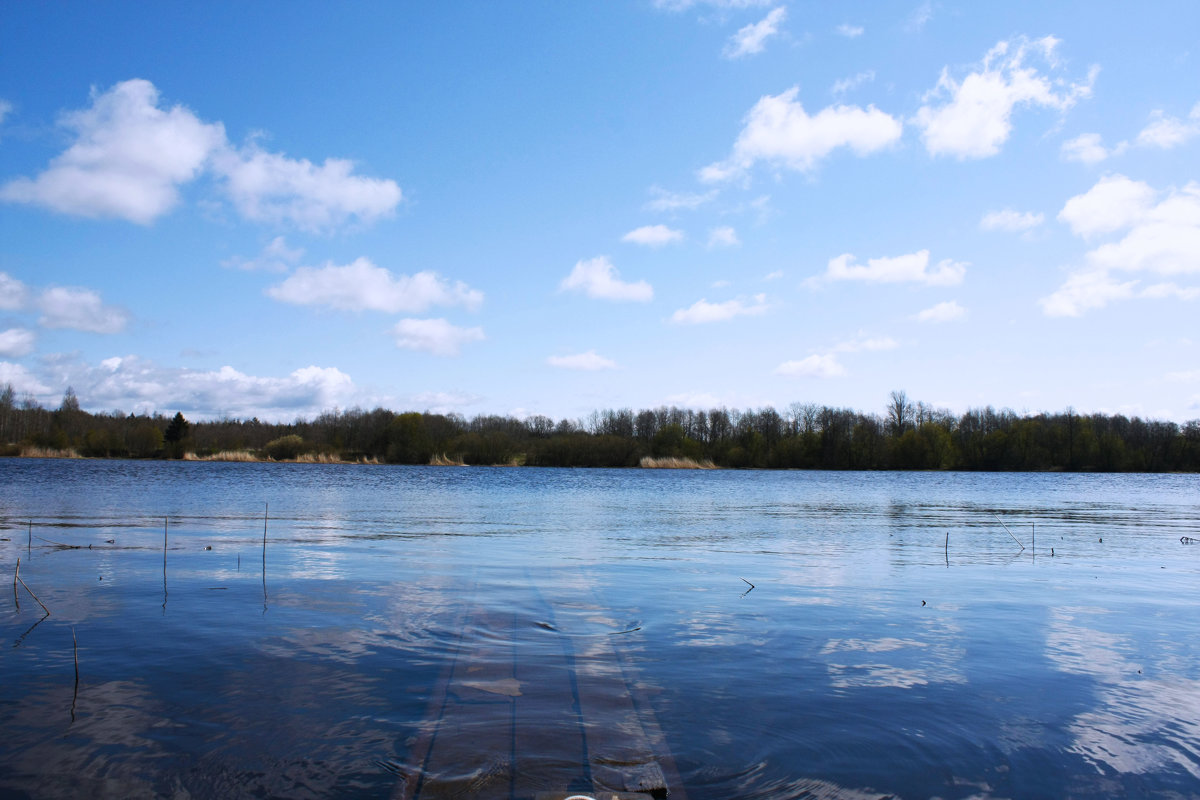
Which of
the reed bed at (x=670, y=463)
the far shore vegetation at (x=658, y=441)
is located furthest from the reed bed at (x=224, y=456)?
the reed bed at (x=670, y=463)

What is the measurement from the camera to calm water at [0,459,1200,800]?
14.9 feet

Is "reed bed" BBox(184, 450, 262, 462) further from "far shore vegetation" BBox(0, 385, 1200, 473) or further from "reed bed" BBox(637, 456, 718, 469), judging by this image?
"reed bed" BBox(637, 456, 718, 469)

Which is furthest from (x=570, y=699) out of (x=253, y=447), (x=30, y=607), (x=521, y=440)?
(x=253, y=447)

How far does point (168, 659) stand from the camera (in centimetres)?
675

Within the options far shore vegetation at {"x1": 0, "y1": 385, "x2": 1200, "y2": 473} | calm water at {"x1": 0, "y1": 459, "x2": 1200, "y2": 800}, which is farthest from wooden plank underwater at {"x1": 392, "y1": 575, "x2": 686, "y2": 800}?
far shore vegetation at {"x1": 0, "y1": 385, "x2": 1200, "y2": 473}

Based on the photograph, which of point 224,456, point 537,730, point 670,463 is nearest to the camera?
point 537,730

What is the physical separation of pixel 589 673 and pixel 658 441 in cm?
9428

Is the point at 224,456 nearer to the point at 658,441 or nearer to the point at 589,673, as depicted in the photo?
the point at 658,441

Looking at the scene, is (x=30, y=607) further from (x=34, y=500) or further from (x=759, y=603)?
(x=34, y=500)

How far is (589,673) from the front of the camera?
652 cm

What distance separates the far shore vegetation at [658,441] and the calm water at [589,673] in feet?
251

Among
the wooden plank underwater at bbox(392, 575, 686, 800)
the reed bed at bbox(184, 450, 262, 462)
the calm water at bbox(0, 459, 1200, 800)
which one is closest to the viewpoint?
the wooden plank underwater at bbox(392, 575, 686, 800)

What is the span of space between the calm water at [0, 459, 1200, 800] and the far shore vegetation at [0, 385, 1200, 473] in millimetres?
76400

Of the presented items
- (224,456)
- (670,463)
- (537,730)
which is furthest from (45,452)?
(537,730)
